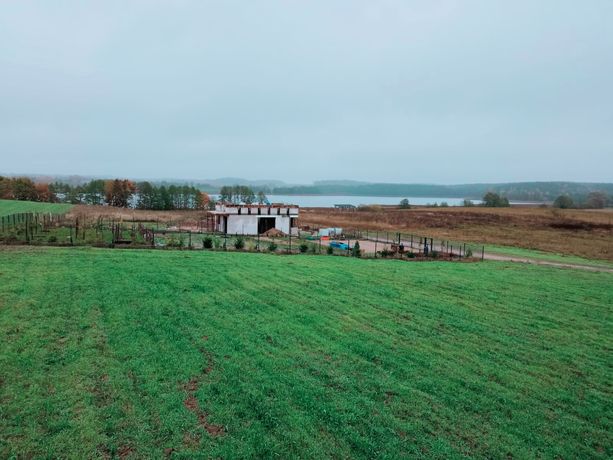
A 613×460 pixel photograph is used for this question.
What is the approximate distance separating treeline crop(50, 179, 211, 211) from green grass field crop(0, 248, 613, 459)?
64111 mm

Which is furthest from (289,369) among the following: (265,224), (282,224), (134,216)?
(134,216)

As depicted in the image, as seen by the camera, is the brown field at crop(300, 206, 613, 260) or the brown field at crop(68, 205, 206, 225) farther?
the brown field at crop(68, 205, 206, 225)

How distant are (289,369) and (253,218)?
27968mm

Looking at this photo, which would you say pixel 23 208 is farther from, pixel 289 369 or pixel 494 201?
pixel 494 201

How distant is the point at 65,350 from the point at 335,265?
414 inches

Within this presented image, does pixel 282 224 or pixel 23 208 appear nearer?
pixel 282 224

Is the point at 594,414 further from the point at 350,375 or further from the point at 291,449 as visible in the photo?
the point at 291,449

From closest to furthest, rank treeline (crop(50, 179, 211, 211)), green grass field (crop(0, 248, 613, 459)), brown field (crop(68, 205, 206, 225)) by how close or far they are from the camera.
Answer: green grass field (crop(0, 248, 613, 459))
brown field (crop(68, 205, 206, 225))
treeline (crop(50, 179, 211, 211))

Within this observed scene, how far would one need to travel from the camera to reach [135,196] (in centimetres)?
8094

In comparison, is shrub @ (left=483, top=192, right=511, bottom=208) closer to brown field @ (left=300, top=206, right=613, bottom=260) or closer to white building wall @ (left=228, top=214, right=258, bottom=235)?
brown field @ (left=300, top=206, right=613, bottom=260)

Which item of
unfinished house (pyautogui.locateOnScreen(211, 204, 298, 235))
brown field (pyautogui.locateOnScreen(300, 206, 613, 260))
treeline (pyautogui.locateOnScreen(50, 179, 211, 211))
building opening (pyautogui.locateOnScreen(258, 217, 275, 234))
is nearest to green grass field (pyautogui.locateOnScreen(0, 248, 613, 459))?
unfinished house (pyautogui.locateOnScreen(211, 204, 298, 235))

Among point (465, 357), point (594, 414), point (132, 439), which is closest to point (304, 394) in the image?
point (132, 439)

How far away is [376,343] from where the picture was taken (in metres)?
7.49

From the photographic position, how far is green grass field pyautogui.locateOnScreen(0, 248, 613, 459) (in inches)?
178
